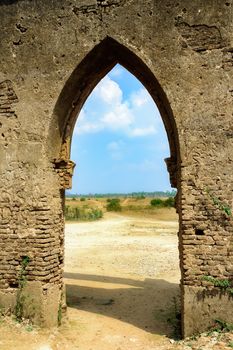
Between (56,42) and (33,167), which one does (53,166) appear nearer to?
(33,167)

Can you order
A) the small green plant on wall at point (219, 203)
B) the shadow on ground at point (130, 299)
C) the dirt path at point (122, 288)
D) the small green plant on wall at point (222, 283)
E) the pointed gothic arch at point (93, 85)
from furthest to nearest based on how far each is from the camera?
the shadow on ground at point (130, 299), the pointed gothic arch at point (93, 85), the dirt path at point (122, 288), the small green plant on wall at point (219, 203), the small green plant on wall at point (222, 283)

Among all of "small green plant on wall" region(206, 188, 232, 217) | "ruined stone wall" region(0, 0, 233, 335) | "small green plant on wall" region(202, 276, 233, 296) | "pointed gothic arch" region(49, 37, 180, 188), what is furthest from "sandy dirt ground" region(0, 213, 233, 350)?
"pointed gothic arch" region(49, 37, 180, 188)

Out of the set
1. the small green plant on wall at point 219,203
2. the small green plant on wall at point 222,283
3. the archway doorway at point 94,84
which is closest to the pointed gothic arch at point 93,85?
the archway doorway at point 94,84

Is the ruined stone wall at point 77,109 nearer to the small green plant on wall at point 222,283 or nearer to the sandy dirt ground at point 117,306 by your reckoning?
the small green plant on wall at point 222,283

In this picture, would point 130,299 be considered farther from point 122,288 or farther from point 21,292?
point 21,292

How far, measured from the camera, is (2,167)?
22.1 ft

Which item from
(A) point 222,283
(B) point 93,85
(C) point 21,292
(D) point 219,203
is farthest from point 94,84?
(A) point 222,283

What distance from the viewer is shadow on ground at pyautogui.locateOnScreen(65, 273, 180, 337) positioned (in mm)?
6992

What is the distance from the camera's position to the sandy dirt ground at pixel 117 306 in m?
5.84

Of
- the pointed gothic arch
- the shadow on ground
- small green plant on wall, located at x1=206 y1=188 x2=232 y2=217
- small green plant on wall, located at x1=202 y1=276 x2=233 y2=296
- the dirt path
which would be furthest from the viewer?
the shadow on ground

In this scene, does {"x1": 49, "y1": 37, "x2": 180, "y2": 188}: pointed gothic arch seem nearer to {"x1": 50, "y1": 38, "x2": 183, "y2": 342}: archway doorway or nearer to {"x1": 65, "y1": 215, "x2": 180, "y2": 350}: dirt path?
{"x1": 50, "y1": 38, "x2": 183, "y2": 342}: archway doorway

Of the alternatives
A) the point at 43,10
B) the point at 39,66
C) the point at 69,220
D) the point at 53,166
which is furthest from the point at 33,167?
the point at 69,220

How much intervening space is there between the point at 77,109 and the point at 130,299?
4.10m

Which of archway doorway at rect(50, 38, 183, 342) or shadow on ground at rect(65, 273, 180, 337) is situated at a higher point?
archway doorway at rect(50, 38, 183, 342)
